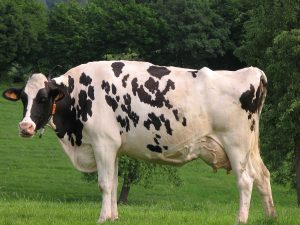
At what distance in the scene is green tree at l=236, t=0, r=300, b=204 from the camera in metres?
32.2

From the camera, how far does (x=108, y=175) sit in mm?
11898

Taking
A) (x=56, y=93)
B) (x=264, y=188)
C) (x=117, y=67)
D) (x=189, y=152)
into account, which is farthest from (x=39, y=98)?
(x=264, y=188)

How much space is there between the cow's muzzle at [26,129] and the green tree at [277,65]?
68.3 feet

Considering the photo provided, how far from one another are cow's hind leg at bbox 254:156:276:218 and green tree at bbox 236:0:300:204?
19390mm

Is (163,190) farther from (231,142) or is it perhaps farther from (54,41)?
(54,41)

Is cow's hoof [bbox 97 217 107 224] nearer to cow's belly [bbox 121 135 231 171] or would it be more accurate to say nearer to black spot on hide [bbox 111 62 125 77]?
cow's belly [bbox 121 135 231 171]

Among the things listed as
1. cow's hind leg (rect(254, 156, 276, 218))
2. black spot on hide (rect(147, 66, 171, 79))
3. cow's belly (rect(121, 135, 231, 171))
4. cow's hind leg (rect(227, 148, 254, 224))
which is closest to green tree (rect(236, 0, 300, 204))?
cow's hind leg (rect(254, 156, 276, 218))

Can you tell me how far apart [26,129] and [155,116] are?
2192mm

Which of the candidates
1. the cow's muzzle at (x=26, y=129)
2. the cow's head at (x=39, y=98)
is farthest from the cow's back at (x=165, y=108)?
the cow's muzzle at (x=26, y=129)

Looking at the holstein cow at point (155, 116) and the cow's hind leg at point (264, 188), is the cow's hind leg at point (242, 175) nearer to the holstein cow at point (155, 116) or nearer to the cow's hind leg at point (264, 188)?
the holstein cow at point (155, 116)

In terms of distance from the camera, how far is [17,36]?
98.8 meters

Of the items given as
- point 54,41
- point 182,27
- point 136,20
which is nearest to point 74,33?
point 54,41

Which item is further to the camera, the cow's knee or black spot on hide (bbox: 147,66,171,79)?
black spot on hide (bbox: 147,66,171,79)

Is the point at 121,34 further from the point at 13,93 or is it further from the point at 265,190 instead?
the point at 265,190
